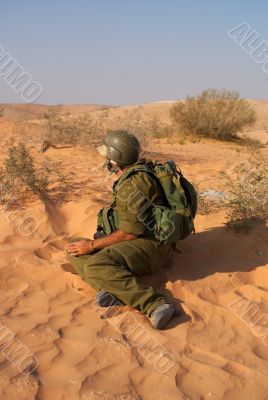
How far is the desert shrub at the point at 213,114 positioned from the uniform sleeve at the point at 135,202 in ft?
47.3

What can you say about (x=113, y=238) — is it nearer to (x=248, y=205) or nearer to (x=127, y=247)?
(x=127, y=247)

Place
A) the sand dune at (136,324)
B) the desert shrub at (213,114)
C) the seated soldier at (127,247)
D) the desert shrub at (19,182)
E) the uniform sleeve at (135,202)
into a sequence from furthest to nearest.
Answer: the desert shrub at (213,114)
the desert shrub at (19,182)
the uniform sleeve at (135,202)
the seated soldier at (127,247)
the sand dune at (136,324)

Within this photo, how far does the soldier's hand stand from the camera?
3979 millimetres

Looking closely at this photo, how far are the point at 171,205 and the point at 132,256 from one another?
0.55 meters

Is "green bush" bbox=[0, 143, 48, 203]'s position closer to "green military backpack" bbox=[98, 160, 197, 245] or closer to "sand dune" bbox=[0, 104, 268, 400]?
"sand dune" bbox=[0, 104, 268, 400]

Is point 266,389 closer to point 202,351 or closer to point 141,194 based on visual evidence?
point 202,351

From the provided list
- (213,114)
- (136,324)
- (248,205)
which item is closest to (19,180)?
(248,205)

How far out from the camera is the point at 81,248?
13.1 feet

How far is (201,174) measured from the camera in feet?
27.5

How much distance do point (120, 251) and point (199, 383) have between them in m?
1.32

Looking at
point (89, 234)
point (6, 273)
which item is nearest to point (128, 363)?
point (6, 273)

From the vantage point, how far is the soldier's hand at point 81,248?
3.98m

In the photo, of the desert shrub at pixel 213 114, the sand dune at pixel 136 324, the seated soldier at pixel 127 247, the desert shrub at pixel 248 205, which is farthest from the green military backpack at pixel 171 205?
the desert shrub at pixel 213 114

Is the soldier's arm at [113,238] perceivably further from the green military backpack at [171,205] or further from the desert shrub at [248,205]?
the desert shrub at [248,205]
